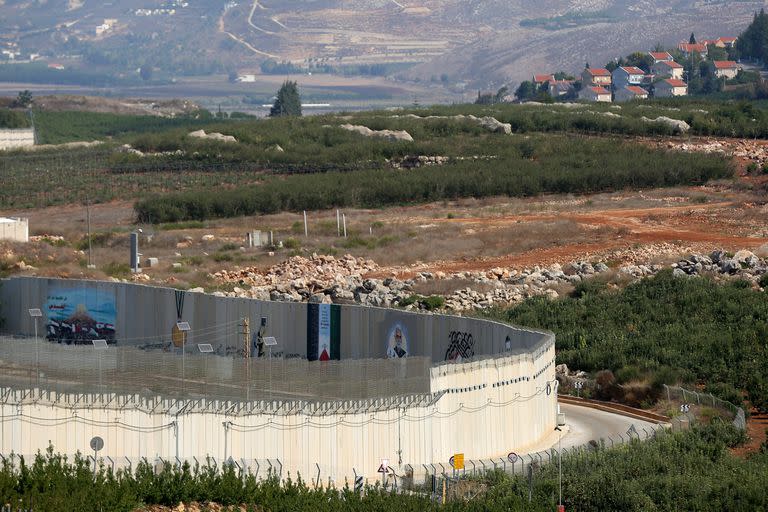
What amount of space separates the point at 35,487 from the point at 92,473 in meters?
1.81

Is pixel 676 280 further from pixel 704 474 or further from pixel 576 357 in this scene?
pixel 704 474

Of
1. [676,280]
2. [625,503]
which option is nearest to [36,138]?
[676,280]

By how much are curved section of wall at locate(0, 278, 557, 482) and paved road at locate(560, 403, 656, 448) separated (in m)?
0.68

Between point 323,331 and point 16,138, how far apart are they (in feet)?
370

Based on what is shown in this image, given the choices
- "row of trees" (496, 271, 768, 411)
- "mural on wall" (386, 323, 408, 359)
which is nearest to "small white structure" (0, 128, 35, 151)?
"row of trees" (496, 271, 768, 411)

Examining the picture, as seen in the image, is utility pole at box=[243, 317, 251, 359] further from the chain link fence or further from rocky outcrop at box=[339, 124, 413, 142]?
rocky outcrop at box=[339, 124, 413, 142]

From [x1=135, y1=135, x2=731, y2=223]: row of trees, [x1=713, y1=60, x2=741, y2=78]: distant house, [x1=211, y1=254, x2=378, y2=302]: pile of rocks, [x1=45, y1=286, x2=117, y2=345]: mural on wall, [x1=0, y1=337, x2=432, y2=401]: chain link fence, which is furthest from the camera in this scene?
[x1=713, y1=60, x2=741, y2=78]: distant house

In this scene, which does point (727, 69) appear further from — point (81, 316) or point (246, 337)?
point (246, 337)

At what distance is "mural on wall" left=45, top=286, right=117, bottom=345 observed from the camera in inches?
1838

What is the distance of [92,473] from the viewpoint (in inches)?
1074

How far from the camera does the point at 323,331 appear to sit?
138 feet

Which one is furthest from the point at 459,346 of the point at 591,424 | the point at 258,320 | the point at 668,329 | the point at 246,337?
the point at 668,329

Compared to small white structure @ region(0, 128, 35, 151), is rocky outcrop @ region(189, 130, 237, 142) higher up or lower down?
higher up

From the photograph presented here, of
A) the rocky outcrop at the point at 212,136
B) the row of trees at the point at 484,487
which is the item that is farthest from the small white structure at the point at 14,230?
the rocky outcrop at the point at 212,136
